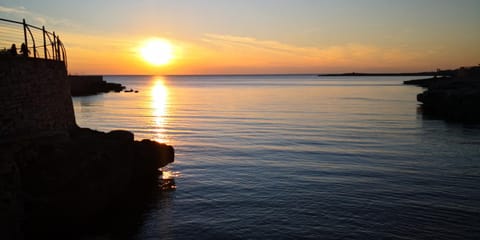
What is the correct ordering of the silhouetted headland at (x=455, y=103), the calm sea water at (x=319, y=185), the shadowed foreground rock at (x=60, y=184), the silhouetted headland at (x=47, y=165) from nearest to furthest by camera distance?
1. the shadowed foreground rock at (x=60, y=184)
2. the silhouetted headland at (x=47, y=165)
3. the calm sea water at (x=319, y=185)
4. the silhouetted headland at (x=455, y=103)

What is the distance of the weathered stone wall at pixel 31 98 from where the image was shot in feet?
49.1

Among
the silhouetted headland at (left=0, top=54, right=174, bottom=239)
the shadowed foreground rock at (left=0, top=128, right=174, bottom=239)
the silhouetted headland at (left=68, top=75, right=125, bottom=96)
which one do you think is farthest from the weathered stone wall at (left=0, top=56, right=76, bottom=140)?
the silhouetted headland at (left=68, top=75, right=125, bottom=96)

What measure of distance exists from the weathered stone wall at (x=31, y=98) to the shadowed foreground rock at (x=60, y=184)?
615 mm

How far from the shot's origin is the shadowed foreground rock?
1352 cm

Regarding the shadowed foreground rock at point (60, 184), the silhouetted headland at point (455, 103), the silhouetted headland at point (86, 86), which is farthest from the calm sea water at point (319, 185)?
the silhouetted headland at point (86, 86)

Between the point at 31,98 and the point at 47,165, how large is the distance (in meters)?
3.39

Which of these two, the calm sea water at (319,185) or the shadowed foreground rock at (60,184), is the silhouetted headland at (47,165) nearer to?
the shadowed foreground rock at (60,184)

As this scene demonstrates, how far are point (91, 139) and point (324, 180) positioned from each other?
1358cm

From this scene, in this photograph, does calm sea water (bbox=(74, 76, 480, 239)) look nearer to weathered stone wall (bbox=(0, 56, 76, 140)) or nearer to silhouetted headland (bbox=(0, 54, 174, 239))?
silhouetted headland (bbox=(0, 54, 174, 239))

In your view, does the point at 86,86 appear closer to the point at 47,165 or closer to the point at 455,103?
the point at 455,103

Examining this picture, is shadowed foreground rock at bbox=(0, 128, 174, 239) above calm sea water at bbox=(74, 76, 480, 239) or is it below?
above

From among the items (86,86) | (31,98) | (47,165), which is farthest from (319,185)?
(86,86)

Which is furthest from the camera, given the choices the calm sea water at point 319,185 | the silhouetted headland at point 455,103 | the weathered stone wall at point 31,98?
the silhouetted headland at point 455,103

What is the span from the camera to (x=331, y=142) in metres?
32.9
